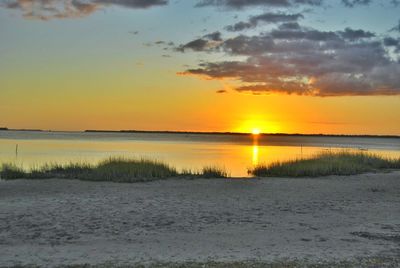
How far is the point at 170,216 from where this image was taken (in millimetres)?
14648

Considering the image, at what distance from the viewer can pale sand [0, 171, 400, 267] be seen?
10195 mm

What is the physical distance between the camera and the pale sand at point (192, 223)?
401 inches

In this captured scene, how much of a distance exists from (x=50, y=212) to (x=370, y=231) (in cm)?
952

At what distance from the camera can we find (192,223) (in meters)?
13.6

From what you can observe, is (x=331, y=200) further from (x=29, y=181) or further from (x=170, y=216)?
(x=29, y=181)

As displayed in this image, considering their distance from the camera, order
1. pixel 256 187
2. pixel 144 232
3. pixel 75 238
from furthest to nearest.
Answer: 1. pixel 256 187
2. pixel 144 232
3. pixel 75 238

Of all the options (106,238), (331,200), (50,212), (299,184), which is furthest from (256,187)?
(106,238)

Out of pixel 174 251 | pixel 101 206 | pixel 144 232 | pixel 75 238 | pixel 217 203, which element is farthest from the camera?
pixel 217 203

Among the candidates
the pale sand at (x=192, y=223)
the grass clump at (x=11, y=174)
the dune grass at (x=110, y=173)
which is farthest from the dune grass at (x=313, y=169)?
the grass clump at (x=11, y=174)

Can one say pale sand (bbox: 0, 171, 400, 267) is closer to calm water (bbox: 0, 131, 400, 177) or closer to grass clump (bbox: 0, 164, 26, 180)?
grass clump (bbox: 0, 164, 26, 180)

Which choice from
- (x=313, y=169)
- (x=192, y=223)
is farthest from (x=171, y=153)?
(x=192, y=223)

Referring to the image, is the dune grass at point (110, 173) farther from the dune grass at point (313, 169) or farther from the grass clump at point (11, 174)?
the dune grass at point (313, 169)

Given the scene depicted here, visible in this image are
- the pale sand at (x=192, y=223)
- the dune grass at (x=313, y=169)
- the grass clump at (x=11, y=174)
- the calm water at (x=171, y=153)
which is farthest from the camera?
the calm water at (x=171, y=153)

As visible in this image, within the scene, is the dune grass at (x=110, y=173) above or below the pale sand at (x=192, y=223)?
above
